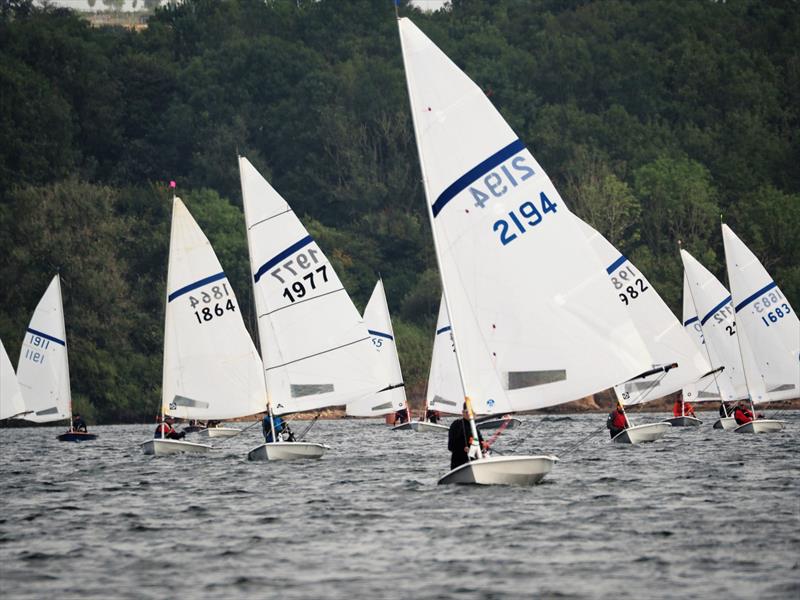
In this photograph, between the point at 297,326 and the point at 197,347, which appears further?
the point at 197,347

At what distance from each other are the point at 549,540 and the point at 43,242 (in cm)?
7104

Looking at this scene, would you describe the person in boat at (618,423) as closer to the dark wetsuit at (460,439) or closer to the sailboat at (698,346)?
the sailboat at (698,346)

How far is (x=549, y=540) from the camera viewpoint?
2206 centimetres

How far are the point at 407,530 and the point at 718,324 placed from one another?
2989 cm

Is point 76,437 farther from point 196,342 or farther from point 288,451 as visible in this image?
point 288,451

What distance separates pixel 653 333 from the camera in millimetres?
45406

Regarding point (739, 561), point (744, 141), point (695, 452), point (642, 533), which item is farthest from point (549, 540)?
point (744, 141)

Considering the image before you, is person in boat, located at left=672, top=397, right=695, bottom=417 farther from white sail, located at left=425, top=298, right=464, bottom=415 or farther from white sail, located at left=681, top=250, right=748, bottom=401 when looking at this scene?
white sail, located at left=425, top=298, right=464, bottom=415

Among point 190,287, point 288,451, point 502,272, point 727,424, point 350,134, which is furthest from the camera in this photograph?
point 350,134

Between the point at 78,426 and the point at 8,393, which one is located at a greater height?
the point at 8,393

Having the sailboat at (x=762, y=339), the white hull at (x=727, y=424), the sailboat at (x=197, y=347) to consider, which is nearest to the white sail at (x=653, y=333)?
the sailboat at (x=762, y=339)

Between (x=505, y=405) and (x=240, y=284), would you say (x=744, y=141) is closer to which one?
(x=240, y=284)

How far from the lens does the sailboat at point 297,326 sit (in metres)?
38.9

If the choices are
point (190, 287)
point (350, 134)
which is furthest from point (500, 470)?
point (350, 134)
